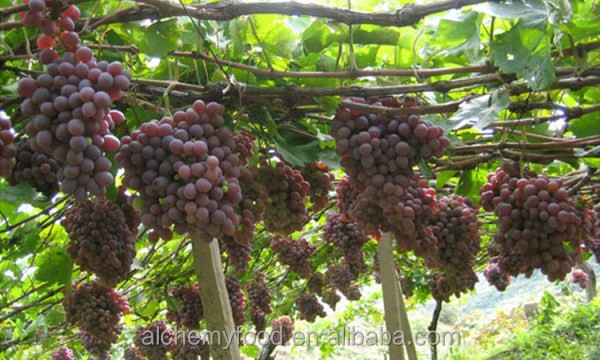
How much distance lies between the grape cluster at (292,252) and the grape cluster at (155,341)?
1.26 metres

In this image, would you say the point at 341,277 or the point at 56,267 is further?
the point at 341,277

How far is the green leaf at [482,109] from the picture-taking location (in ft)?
4.29

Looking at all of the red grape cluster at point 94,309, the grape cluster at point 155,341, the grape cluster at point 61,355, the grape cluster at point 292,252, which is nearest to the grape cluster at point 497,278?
the grape cluster at point 292,252

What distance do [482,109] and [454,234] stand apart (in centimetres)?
75

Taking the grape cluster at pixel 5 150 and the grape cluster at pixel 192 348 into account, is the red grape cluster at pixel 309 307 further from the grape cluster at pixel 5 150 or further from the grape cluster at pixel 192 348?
the grape cluster at pixel 5 150

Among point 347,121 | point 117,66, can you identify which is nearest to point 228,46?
point 347,121

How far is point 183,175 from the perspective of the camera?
0.97 m

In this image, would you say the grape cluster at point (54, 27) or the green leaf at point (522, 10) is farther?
the green leaf at point (522, 10)

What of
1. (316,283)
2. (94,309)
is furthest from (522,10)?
(316,283)

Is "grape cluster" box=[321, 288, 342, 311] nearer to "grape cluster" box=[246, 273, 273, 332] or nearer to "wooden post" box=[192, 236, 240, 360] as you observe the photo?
"grape cluster" box=[246, 273, 273, 332]

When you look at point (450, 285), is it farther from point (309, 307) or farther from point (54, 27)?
point (54, 27)

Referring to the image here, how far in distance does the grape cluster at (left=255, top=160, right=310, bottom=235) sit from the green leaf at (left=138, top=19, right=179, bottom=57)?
1.48 feet

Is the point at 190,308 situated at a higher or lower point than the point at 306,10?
higher

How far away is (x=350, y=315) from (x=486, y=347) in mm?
3744
